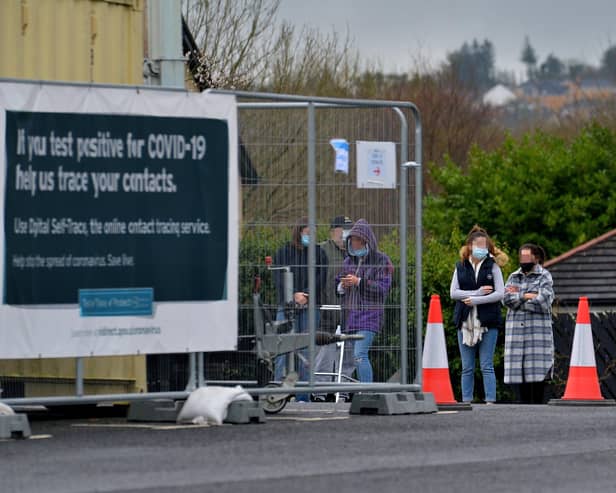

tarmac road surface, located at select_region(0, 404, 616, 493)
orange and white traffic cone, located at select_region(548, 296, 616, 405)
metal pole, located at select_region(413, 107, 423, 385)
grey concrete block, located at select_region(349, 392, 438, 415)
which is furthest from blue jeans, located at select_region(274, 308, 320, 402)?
orange and white traffic cone, located at select_region(548, 296, 616, 405)

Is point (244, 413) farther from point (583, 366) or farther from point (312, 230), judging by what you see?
point (583, 366)

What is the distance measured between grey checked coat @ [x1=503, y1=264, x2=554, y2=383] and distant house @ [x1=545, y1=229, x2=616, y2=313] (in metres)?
22.8

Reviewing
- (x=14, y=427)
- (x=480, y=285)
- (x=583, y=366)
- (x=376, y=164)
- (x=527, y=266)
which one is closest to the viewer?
(x=14, y=427)

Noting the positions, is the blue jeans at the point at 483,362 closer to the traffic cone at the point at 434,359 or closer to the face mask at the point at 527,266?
the face mask at the point at 527,266

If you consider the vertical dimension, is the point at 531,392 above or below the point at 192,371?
below

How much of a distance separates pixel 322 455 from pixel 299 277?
2670 millimetres

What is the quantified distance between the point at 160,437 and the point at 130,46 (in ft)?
11.7

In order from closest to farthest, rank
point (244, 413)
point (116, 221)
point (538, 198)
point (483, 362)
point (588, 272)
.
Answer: point (116, 221) < point (244, 413) < point (483, 362) < point (588, 272) < point (538, 198)

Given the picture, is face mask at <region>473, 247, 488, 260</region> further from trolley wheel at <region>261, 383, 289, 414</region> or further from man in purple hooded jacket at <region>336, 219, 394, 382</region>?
trolley wheel at <region>261, 383, 289, 414</region>

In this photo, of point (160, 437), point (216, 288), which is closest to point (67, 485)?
point (160, 437)

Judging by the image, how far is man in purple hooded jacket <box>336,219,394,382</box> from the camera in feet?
40.3

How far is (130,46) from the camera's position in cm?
1291

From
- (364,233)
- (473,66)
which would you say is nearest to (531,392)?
(364,233)

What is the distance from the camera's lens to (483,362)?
55.6ft
